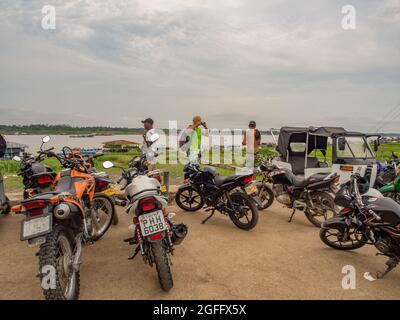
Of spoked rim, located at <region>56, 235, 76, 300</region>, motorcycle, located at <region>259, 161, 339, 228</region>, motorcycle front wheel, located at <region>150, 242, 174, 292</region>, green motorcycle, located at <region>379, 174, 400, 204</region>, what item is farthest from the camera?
green motorcycle, located at <region>379, 174, 400, 204</region>

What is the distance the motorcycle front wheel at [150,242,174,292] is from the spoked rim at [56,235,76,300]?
780 millimetres

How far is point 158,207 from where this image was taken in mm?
3158

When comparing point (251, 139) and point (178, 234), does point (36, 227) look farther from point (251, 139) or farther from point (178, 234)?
point (251, 139)

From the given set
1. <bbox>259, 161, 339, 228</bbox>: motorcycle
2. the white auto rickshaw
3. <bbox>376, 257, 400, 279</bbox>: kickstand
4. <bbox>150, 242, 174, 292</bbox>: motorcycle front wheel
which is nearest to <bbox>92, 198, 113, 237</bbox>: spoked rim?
<bbox>150, 242, 174, 292</bbox>: motorcycle front wheel

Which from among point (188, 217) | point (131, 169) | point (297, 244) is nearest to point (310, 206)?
point (297, 244)

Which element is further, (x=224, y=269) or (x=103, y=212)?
(x=103, y=212)

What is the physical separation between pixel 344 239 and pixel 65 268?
3430 millimetres

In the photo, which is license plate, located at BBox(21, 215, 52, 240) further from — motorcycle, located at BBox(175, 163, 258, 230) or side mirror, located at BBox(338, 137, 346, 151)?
side mirror, located at BBox(338, 137, 346, 151)

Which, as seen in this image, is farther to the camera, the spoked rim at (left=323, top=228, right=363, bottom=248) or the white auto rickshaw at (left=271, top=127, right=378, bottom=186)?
the white auto rickshaw at (left=271, top=127, right=378, bottom=186)

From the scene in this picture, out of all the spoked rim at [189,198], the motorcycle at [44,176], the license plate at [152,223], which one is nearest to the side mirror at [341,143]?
the spoked rim at [189,198]

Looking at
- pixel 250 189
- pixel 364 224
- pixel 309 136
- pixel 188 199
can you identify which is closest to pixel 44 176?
pixel 188 199

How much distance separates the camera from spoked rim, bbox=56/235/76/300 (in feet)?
9.03

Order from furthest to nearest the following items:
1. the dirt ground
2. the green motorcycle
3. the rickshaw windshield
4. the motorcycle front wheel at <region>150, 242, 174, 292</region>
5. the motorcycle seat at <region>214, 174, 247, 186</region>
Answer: the rickshaw windshield < the green motorcycle < the motorcycle seat at <region>214, 174, 247, 186</region> < the dirt ground < the motorcycle front wheel at <region>150, 242, 174, 292</region>

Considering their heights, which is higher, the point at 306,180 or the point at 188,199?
the point at 306,180
